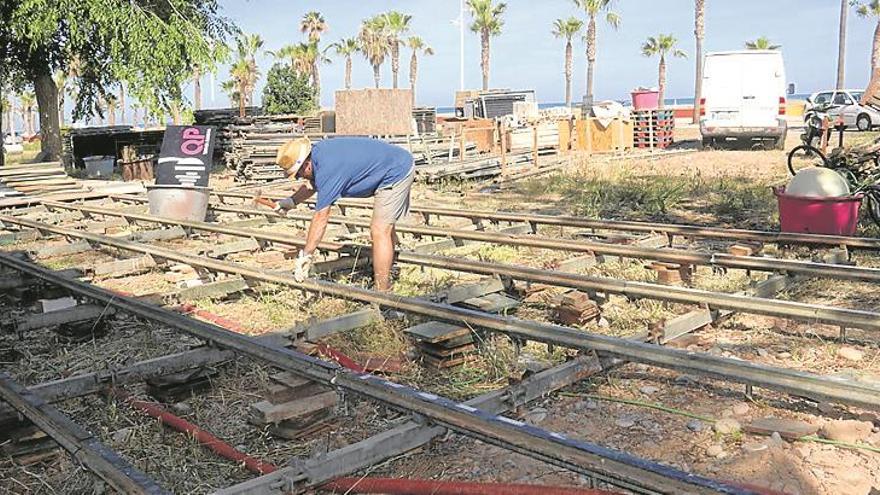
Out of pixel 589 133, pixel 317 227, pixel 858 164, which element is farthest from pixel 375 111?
pixel 317 227

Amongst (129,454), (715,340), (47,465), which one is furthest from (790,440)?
(47,465)

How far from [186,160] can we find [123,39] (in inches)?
389

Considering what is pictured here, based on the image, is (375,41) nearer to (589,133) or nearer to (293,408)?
(589,133)

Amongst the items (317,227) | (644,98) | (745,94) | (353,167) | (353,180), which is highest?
(644,98)

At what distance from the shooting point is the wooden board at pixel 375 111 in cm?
2442

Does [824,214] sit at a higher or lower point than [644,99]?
lower

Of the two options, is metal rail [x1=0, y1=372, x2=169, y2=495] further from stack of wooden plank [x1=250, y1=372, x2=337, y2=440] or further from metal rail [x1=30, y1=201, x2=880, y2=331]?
metal rail [x1=30, y1=201, x2=880, y2=331]

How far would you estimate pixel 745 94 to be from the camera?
23.0m

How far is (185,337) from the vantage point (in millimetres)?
6527

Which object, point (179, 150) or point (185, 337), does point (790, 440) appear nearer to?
point (185, 337)

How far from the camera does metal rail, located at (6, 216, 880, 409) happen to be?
413 centimetres

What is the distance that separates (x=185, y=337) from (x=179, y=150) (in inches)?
277

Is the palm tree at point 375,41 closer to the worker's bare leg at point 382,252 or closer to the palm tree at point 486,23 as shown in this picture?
the palm tree at point 486,23

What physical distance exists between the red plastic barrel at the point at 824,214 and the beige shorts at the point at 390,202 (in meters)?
4.72
